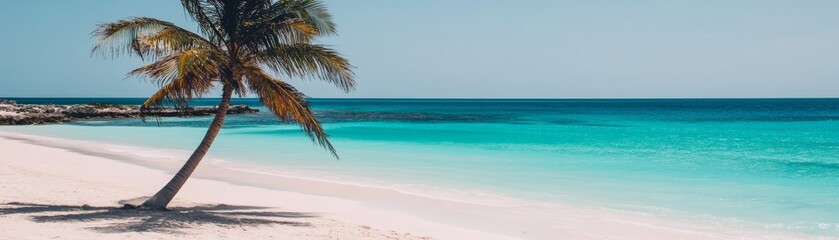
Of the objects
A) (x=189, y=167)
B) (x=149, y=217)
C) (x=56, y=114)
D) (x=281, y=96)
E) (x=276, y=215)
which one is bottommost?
(x=56, y=114)

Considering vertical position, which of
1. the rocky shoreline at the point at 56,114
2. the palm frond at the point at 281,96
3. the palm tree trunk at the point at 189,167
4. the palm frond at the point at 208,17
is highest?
the palm frond at the point at 208,17

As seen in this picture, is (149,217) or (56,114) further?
(56,114)

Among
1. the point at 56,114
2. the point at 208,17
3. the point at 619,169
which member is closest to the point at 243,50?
the point at 208,17

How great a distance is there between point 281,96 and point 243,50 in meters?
0.91

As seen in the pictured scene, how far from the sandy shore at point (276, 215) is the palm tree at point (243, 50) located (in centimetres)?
104

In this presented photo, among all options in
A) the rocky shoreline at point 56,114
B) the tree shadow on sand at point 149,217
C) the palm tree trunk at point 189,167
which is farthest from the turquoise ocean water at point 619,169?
the rocky shoreline at point 56,114

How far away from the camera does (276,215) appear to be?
9.16 meters

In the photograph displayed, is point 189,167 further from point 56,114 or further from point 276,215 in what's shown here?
point 56,114

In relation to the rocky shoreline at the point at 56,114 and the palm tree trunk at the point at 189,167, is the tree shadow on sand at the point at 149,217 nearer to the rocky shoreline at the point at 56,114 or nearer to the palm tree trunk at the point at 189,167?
the palm tree trunk at the point at 189,167

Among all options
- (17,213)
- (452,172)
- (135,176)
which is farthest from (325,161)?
(17,213)

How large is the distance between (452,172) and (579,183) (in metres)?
3.35

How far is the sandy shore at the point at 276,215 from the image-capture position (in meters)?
7.45

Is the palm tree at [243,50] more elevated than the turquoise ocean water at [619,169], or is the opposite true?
the palm tree at [243,50]

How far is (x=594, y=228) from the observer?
30.0ft
